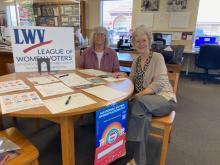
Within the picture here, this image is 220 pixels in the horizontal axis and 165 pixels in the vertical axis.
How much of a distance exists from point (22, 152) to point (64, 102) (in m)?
0.38

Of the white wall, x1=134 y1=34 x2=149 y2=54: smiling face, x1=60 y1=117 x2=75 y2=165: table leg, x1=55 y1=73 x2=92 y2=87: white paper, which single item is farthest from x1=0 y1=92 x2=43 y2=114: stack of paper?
the white wall

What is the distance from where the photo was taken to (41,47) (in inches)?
73.5

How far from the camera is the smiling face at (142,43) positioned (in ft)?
5.67

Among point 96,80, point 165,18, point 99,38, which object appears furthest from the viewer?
point 165,18

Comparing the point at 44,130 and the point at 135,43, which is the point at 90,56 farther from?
the point at 44,130

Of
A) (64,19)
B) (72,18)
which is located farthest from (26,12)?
(72,18)

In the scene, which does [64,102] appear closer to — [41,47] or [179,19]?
[41,47]

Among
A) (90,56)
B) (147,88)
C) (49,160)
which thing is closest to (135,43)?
(147,88)

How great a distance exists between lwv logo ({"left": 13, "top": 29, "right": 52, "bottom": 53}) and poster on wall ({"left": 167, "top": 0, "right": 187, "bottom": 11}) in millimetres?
3955

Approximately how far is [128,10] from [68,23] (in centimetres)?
179

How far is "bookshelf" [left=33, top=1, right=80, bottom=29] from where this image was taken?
5328 millimetres

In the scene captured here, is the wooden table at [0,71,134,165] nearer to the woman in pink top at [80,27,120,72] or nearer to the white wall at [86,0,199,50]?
the woman in pink top at [80,27,120,72]

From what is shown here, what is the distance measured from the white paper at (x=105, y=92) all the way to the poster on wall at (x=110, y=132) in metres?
0.06

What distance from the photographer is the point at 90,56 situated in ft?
7.47
